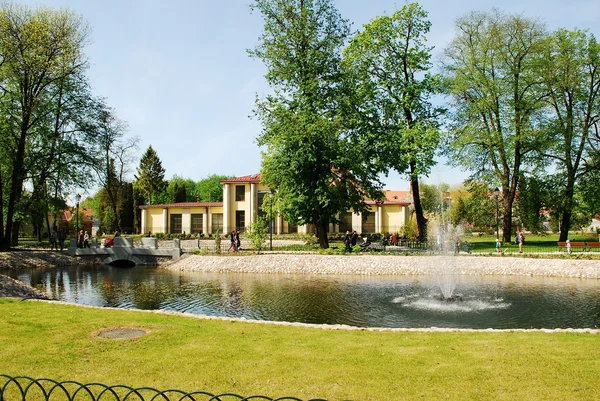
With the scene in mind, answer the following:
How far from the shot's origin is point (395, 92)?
3578 centimetres

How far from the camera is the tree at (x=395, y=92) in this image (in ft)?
113

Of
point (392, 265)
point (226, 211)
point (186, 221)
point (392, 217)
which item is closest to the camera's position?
point (392, 265)

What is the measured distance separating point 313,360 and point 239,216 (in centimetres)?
4883

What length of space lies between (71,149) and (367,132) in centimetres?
2308

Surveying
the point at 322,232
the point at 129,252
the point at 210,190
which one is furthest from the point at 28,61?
the point at 210,190

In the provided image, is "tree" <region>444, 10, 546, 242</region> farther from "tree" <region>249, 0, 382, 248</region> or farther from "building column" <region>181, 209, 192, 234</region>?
"building column" <region>181, 209, 192, 234</region>

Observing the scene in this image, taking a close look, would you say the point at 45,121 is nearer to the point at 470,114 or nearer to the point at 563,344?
the point at 470,114

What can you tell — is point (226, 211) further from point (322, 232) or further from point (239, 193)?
point (322, 232)

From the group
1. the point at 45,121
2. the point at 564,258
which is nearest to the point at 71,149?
the point at 45,121

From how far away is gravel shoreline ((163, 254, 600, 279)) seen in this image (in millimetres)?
24547

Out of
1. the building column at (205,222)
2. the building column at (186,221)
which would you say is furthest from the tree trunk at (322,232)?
the building column at (186,221)

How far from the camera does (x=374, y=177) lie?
114 feet

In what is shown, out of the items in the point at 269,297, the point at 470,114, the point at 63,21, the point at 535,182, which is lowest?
the point at 269,297

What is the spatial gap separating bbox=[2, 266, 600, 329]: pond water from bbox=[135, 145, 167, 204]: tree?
49.1 metres
